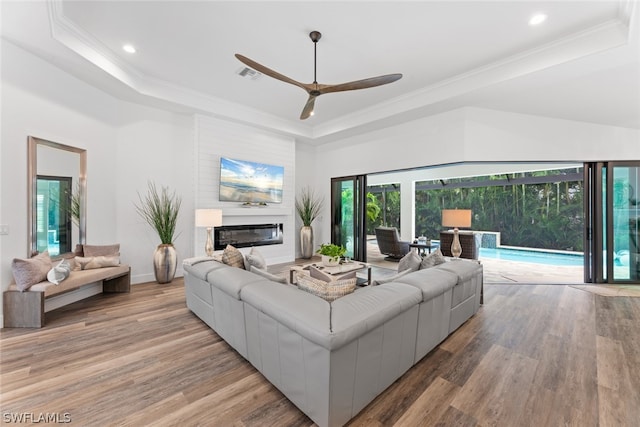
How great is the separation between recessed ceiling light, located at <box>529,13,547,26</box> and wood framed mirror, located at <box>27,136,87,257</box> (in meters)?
5.90

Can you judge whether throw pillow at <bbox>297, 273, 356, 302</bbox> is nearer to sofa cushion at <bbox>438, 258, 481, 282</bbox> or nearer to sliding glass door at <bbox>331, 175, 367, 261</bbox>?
sofa cushion at <bbox>438, 258, 481, 282</bbox>

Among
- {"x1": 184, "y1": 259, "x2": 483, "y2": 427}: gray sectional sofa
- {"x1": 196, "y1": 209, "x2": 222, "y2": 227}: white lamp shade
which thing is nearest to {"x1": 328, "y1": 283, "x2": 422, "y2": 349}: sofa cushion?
{"x1": 184, "y1": 259, "x2": 483, "y2": 427}: gray sectional sofa

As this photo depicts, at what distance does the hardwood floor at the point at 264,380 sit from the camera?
179 centimetres

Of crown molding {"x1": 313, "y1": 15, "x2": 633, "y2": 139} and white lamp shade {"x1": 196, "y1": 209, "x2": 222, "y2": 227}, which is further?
white lamp shade {"x1": 196, "y1": 209, "x2": 222, "y2": 227}

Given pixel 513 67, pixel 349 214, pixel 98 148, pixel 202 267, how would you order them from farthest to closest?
pixel 349 214, pixel 98 148, pixel 513 67, pixel 202 267

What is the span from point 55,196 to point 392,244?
21.4ft

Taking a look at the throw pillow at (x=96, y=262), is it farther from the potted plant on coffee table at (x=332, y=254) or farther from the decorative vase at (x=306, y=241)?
the decorative vase at (x=306, y=241)

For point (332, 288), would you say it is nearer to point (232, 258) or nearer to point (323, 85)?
point (232, 258)

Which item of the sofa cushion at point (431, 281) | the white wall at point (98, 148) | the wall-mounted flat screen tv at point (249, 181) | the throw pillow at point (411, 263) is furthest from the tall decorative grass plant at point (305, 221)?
the sofa cushion at point (431, 281)

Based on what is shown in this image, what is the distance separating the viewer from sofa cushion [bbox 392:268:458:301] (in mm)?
2322

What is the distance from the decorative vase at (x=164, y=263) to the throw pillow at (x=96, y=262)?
643 millimetres

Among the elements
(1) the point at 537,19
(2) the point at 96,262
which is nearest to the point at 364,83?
(1) the point at 537,19

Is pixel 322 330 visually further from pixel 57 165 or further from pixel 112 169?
pixel 112 169

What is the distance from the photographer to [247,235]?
620 centimetres
